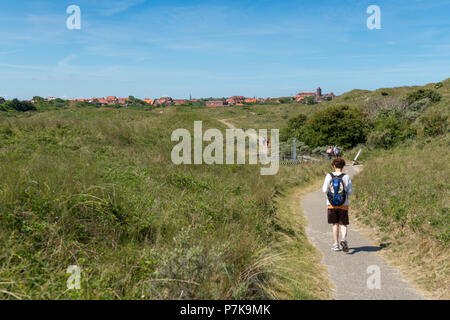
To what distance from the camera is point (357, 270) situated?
544 centimetres

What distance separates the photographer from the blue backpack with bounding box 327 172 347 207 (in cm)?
595

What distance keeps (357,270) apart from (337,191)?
1.38 m

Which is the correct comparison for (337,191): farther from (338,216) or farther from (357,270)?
(357,270)

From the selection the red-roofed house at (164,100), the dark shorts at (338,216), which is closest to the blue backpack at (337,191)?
the dark shorts at (338,216)

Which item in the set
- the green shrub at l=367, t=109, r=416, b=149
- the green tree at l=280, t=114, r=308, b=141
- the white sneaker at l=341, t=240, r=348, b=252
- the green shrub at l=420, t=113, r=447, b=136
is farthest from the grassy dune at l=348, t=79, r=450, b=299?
the green tree at l=280, t=114, r=308, b=141

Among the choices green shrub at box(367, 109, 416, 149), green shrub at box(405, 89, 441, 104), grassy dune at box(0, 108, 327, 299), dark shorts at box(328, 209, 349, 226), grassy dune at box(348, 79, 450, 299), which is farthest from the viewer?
green shrub at box(405, 89, 441, 104)

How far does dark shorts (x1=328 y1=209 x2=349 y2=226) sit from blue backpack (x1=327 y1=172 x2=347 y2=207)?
6.6 inches

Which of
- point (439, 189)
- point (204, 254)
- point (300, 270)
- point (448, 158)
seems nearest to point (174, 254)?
point (204, 254)

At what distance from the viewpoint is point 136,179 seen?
7.66 m

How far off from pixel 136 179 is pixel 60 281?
14.6 ft

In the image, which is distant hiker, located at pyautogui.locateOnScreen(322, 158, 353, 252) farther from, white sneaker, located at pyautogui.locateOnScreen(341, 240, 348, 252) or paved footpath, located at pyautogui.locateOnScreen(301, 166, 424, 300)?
paved footpath, located at pyautogui.locateOnScreen(301, 166, 424, 300)

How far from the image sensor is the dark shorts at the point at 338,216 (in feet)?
20.0
